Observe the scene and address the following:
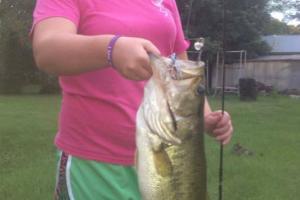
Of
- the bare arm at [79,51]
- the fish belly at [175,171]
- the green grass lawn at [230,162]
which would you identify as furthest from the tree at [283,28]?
the fish belly at [175,171]

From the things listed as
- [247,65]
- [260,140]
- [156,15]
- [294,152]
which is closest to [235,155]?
[294,152]

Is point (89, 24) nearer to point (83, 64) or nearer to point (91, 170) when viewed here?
point (83, 64)

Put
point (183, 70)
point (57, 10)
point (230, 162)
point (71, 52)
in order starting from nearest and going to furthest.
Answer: point (183, 70) < point (71, 52) < point (57, 10) < point (230, 162)

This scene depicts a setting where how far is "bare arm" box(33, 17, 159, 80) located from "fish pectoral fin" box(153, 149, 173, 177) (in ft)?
0.67

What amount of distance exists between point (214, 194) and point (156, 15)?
15.1ft

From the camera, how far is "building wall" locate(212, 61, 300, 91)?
1258 inches

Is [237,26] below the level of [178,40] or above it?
below

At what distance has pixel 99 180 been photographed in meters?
2.05

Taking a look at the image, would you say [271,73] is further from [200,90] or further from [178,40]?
[200,90]

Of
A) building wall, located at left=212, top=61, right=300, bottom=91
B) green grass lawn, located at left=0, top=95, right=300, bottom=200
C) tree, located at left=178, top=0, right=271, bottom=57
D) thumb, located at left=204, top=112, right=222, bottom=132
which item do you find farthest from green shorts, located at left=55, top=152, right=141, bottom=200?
building wall, located at left=212, top=61, right=300, bottom=91

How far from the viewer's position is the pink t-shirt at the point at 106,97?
2016 mm

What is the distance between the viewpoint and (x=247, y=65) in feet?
109

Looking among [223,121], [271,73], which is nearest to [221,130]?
[223,121]

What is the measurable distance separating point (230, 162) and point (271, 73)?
2507 centimetres
